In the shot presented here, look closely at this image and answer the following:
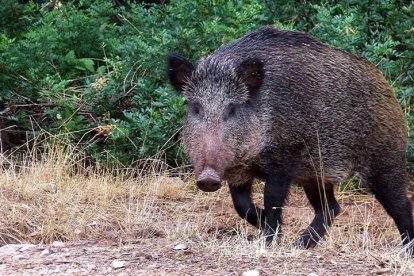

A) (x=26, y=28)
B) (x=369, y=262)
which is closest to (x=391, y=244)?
(x=369, y=262)

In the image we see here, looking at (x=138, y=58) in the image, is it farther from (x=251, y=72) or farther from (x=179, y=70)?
(x=251, y=72)

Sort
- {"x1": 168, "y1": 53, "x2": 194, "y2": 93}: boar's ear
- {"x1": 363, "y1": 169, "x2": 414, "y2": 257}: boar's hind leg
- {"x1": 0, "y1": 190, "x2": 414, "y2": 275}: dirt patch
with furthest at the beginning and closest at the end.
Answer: {"x1": 363, "y1": 169, "x2": 414, "y2": 257}: boar's hind leg → {"x1": 168, "y1": 53, "x2": 194, "y2": 93}: boar's ear → {"x1": 0, "y1": 190, "x2": 414, "y2": 275}: dirt patch

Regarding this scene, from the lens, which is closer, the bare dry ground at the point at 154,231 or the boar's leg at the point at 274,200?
the bare dry ground at the point at 154,231

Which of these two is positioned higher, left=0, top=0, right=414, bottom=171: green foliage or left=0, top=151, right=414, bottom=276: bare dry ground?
left=0, top=0, right=414, bottom=171: green foliage

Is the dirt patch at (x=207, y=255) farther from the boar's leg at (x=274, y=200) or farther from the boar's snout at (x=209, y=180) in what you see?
the boar's snout at (x=209, y=180)

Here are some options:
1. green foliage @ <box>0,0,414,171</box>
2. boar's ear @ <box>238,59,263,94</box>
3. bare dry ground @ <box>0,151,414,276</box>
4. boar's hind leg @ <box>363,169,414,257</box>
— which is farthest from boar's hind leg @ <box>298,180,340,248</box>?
green foliage @ <box>0,0,414,171</box>

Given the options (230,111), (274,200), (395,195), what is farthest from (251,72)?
(395,195)

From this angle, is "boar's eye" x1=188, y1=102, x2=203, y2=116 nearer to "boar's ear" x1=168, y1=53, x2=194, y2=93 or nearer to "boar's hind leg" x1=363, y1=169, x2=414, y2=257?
"boar's ear" x1=168, y1=53, x2=194, y2=93

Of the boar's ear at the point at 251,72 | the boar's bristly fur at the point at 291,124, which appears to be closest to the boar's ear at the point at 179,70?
the boar's bristly fur at the point at 291,124

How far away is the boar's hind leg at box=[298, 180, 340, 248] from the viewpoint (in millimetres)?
6613

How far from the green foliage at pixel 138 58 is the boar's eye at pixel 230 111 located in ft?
6.98

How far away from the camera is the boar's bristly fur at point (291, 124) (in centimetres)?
593

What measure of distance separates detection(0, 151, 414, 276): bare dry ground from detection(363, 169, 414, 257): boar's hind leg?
0.16 meters

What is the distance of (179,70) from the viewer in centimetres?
620
